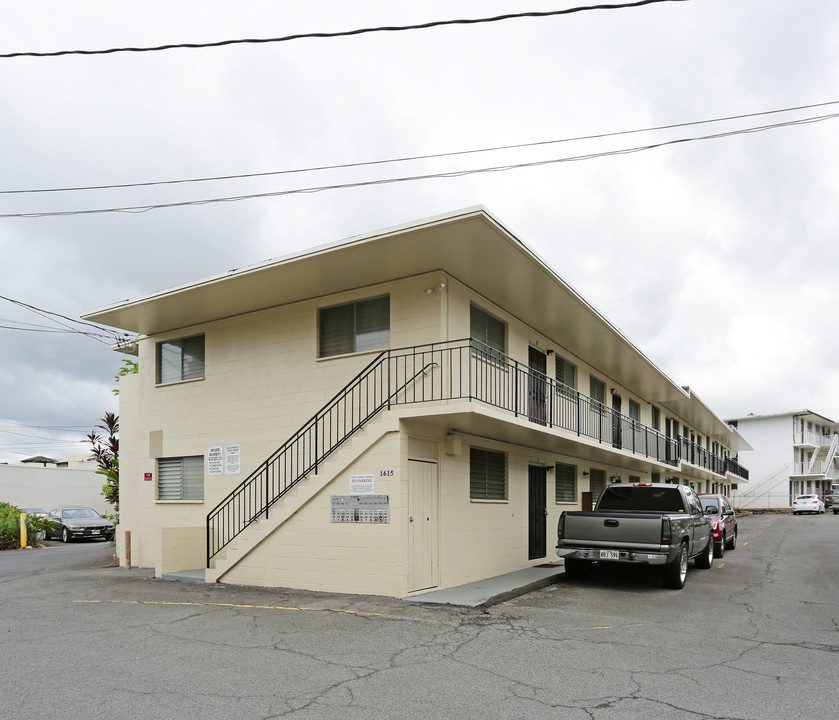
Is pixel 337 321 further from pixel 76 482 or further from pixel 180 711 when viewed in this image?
pixel 76 482

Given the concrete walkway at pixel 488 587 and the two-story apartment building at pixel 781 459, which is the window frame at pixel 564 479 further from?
the two-story apartment building at pixel 781 459

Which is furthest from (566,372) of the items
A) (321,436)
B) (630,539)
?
(321,436)

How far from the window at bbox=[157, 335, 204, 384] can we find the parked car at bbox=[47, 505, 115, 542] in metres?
13.3

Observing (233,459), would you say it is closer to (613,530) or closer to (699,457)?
(613,530)

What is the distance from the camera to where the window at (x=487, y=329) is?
44.6 feet

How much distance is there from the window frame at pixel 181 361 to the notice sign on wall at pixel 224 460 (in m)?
1.73

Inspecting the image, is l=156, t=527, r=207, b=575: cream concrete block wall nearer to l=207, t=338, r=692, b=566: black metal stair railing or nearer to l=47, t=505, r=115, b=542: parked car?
l=207, t=338, r=692, b=566: black metal stair railing

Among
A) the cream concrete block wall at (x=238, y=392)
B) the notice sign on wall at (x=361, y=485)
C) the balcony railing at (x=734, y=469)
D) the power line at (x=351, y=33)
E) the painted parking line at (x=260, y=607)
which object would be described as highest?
the power line at (x=351, y=33)

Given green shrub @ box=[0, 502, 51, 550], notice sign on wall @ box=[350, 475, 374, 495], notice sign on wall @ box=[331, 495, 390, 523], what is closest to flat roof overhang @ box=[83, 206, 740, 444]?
notice sign on wall @ box=[350, 475, 374, 495]

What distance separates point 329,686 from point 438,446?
631cm

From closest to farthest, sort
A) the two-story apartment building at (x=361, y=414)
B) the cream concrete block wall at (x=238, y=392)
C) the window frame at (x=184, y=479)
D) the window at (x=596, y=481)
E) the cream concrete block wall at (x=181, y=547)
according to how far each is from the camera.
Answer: the two-story apartment building at (x=361, y=414) → the cream concrete block wall at (x=238, y=392) → the cream concrete block wall at (x=181, y=547) → the window frame at (x=184, y=479) → the window at (x=596, y=481)

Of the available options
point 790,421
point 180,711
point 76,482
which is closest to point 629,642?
point 180,711

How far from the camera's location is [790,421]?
218 feet

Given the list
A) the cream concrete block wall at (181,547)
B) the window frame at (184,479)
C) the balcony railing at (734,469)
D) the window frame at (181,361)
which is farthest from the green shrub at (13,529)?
the balcony railing at (734,469)
